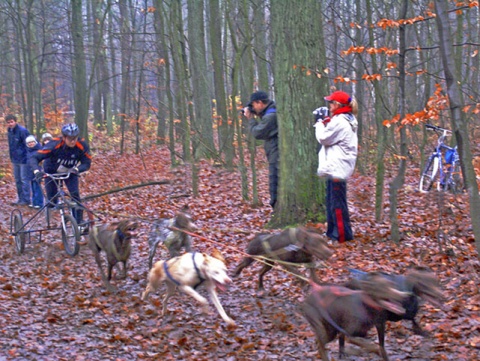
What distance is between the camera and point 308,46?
376 inches

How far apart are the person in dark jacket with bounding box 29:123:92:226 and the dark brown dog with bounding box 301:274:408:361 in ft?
20.0

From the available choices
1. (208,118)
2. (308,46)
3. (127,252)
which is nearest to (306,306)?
(127,252)

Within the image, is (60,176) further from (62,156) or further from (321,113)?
(321,113)

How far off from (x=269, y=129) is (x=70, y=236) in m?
3.84

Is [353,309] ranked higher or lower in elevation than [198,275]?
higher

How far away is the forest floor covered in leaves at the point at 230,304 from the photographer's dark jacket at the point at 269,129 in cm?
139

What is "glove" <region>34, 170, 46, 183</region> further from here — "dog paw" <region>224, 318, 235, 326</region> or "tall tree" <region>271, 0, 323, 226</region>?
"dog paw" <region>224, 318, 235, 326</region>

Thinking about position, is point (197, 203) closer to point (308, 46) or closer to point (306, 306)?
point (308, 46)

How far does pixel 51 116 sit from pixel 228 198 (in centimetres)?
1955

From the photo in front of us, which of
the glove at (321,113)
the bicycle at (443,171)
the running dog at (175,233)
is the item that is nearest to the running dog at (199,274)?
the running dog at (175,233)

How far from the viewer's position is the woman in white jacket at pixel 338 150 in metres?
8.29

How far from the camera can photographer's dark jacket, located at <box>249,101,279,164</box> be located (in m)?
10.1

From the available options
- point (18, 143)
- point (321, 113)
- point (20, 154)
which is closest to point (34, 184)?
point (20, 154)

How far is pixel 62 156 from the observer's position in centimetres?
1015
